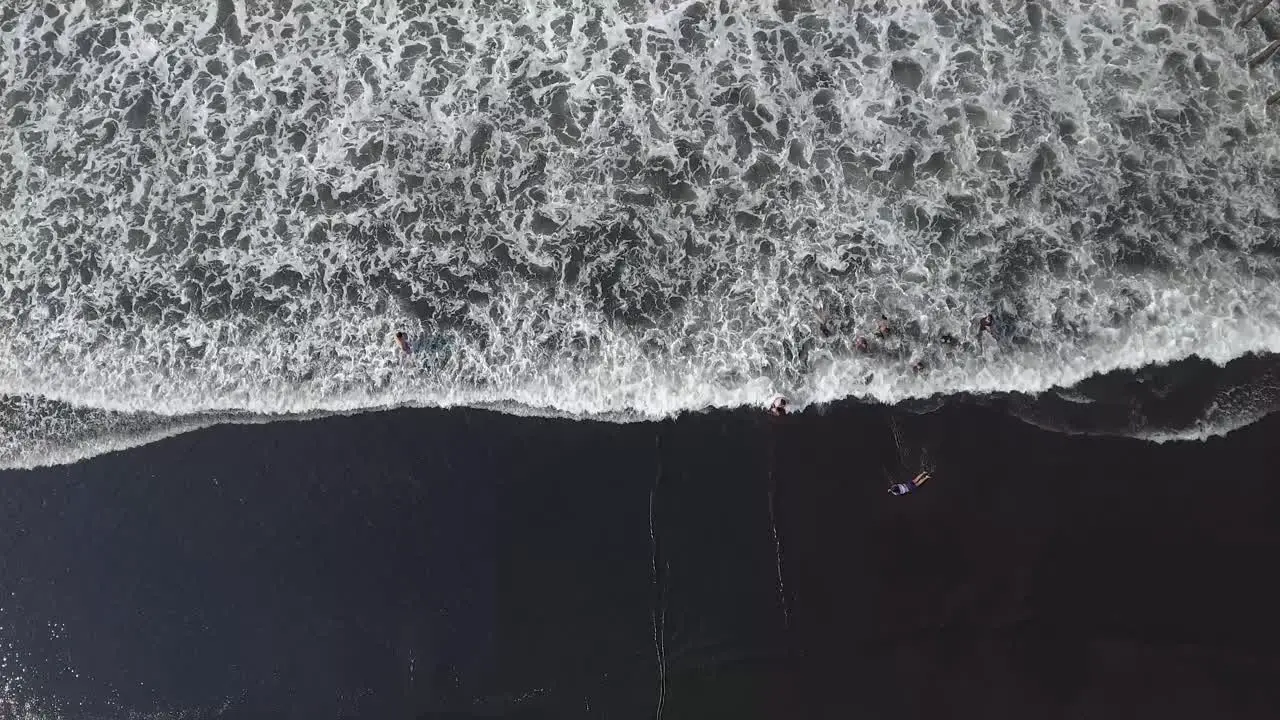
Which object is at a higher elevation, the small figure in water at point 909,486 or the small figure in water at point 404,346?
the small figure in water at point 404,346

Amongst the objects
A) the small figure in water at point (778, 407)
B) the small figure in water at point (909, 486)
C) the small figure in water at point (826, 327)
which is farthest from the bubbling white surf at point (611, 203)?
the small figure in water at point (909, 486)

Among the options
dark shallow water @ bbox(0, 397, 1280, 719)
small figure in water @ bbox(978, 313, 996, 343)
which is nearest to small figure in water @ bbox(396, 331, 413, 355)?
dark shallow water @ bbox(0, 397, 1280, 719)

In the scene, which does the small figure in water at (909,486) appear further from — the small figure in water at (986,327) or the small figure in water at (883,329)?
the small figure in water at (986,327)

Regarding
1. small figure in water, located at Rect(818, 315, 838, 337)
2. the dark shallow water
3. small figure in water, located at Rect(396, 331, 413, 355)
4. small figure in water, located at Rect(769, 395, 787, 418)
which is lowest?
the dark shallow water

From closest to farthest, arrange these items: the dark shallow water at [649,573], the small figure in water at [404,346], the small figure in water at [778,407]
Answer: the dark shallow water at [649,573]
the small figure in water at [778,407]
the small figure in water at [404,346]

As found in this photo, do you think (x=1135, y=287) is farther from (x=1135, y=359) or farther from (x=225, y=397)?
(x=225, y=397)

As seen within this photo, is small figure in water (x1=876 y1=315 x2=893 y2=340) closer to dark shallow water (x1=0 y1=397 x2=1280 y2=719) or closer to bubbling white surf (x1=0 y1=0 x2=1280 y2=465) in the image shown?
bubbling white surf (x1=0 y1=0 x2=1280 y2=465)

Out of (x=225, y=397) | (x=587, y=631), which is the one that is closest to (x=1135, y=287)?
(x=587, y=631)
